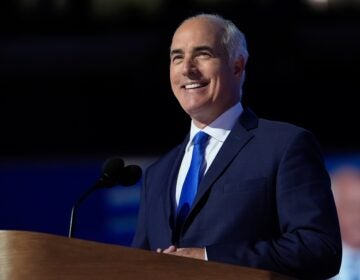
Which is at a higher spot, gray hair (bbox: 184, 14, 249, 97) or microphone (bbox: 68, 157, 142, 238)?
gray hair (bbox: 184, 14, 249, 97)

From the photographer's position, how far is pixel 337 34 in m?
7.03

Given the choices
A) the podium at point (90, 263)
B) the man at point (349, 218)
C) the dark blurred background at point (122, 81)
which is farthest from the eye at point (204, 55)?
the dark blurred background at point (122, 81)

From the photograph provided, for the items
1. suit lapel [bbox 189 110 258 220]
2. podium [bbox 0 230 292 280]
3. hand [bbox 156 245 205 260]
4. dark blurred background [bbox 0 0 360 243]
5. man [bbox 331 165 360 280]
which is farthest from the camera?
dark blurred background [bbox 0 0 360 243]

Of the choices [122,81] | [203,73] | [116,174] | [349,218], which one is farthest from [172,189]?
[122,81]

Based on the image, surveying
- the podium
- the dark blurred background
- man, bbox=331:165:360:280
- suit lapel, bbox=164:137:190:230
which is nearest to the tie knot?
suit lapel, bbox=164:137:190:230

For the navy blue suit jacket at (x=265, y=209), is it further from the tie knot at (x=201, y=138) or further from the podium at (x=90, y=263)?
the podium at (x=90, y=263)

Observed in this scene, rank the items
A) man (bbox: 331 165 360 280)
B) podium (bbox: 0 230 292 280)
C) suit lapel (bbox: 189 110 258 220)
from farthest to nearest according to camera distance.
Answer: man (bbox: 331 165 360 280), suit lapel (bbox: 189 110 258 220), podium (bbox: 0 230 292 280)

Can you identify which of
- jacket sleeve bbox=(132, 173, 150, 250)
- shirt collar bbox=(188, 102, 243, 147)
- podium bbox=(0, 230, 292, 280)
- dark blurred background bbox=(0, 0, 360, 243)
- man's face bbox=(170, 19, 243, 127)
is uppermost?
man's face bbox=(170, 19, 243, 127)

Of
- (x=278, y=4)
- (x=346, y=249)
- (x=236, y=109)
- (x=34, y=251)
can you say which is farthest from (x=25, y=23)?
(x=34, y=251)

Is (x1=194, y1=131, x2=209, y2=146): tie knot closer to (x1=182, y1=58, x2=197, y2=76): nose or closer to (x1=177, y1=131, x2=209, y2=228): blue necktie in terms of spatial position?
(x1=177, y1=131, x2=209, y2=228): blue necktie

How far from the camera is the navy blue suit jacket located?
2.58 meters

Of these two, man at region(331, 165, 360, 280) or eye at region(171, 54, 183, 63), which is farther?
man at region(331, 165, 360, 280)

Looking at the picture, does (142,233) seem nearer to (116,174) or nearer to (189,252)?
(116,174)

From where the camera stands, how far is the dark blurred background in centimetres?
573
